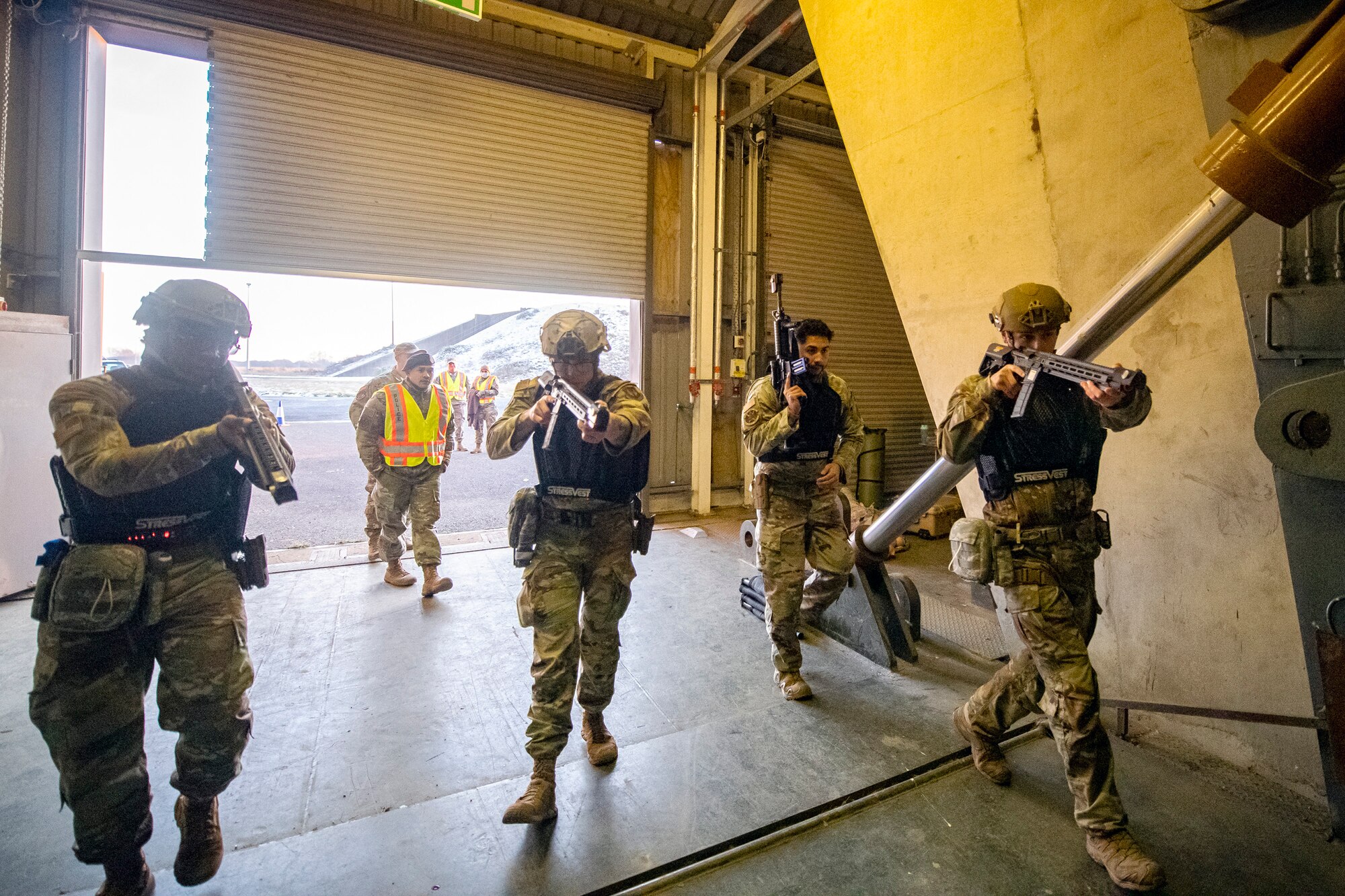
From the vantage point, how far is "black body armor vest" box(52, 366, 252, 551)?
1867mm

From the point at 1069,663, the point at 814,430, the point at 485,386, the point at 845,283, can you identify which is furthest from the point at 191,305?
the point at 485,386

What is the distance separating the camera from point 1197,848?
2.12 meters

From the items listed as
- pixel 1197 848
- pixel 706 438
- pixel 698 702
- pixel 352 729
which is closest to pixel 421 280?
pixel 706 438

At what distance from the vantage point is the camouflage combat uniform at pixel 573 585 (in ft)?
7.70

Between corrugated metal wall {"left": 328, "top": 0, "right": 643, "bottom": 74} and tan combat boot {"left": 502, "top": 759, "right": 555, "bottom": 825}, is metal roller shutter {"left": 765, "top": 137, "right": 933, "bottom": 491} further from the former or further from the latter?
tan combat boot {"left": 502, "top": 759, "right": 555, "bottom": 825}

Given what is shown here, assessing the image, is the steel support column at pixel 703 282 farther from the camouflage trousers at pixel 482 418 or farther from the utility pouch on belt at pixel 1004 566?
the camouflage trousers at pixel 482 418

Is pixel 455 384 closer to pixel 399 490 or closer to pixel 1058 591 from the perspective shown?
pixel 399 490

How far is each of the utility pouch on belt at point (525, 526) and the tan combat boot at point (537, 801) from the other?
77 cm

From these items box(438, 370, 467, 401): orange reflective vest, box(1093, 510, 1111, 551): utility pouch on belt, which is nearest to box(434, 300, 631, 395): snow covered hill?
box(438, 370, 467, 401): orange reflective vest

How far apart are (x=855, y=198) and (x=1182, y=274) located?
7328 millimetres

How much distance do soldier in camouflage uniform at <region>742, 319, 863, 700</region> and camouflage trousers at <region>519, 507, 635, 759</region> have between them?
103cm

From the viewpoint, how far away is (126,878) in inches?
73.1

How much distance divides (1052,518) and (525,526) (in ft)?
6.51

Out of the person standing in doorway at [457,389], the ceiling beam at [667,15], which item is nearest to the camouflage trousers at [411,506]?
the ceiling beam at [667,15]
